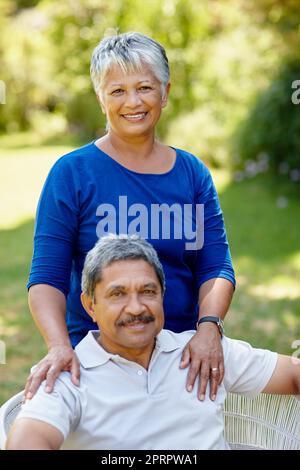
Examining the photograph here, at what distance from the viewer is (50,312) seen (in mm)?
2061

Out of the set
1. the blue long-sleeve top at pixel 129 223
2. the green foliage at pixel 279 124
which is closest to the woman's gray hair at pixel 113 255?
the blue long-sleeve top at pixel 129 223

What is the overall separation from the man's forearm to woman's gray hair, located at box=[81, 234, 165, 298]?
0.30 metres

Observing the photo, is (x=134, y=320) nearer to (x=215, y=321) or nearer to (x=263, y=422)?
(x=215, y=321)

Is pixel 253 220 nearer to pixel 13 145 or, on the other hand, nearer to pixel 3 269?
pixel 3 269

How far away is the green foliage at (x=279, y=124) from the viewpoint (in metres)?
8.28

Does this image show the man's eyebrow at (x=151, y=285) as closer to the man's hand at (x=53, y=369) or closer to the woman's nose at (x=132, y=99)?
the man's hand at (x=53, y=369)

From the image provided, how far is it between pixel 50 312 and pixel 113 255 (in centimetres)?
31

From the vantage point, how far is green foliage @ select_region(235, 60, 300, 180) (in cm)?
828

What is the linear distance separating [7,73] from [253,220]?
1137 centimetres

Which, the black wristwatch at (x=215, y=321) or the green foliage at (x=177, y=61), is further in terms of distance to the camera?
the green foliage at (x=177, y=61)

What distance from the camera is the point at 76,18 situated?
50.7ft

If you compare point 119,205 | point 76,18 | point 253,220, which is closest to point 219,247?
point 119,205

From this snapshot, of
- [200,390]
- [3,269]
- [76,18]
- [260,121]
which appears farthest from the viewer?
[76,18]

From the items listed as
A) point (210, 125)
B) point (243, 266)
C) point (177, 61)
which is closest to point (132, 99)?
point (243, 266)
